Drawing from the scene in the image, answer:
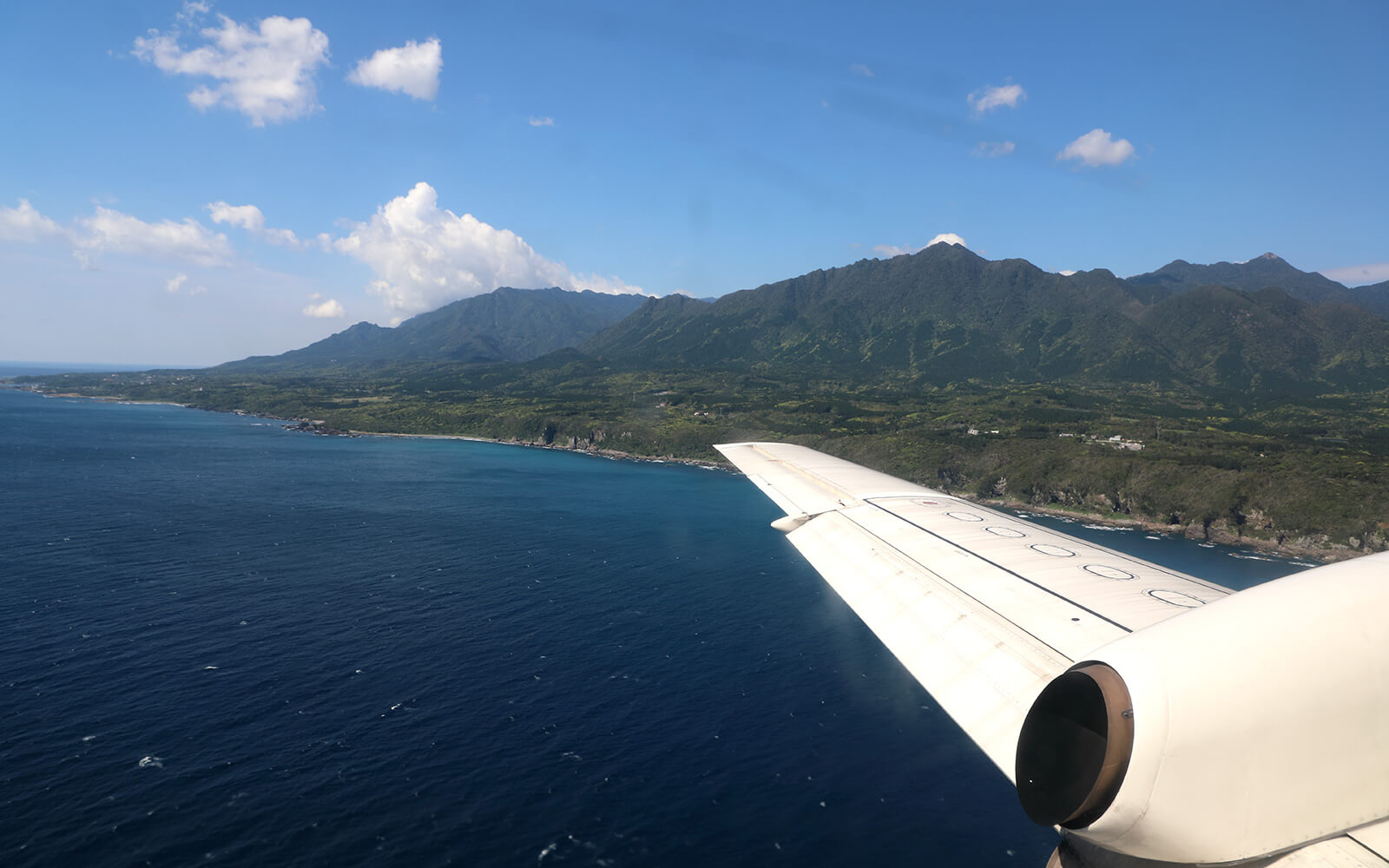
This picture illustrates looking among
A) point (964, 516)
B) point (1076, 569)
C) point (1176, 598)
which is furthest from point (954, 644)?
point (964, 516)

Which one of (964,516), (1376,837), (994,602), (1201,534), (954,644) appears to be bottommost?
(1201,534)

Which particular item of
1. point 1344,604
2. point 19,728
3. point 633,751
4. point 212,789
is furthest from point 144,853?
point 1344,604

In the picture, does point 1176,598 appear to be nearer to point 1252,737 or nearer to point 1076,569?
point 1076,569

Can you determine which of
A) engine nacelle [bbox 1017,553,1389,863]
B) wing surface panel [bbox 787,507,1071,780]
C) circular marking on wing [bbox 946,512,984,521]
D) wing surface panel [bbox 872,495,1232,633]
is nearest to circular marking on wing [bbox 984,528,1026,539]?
wing surface panel [bbox 872,495,1232,633]

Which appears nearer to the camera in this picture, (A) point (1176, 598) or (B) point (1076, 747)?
(B) point (1076, 747)

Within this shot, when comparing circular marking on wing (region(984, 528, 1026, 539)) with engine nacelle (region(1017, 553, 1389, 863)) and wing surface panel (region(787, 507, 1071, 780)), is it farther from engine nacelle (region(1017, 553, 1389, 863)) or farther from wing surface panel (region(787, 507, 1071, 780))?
engine nacelle (region(1017, 553, 1389, 863))

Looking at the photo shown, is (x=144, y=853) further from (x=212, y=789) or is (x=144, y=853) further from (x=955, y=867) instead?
(x=955, y=867)
